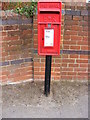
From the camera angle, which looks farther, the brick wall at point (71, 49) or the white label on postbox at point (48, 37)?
the brick wall at point (71, 49)

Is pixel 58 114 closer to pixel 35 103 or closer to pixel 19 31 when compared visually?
pixel 35 103

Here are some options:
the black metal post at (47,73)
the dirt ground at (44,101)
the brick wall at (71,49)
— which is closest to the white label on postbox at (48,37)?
the black metal post at (47,73)

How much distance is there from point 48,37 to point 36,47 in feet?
2.95

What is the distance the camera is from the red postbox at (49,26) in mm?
3186

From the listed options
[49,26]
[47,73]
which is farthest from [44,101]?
[49,26]

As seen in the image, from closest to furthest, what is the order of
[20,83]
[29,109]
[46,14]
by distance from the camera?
[46,14] → [29,109] → [20,83]

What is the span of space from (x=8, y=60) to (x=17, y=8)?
983 millimetres

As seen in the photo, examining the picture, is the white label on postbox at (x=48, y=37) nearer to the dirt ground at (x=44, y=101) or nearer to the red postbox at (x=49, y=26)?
the red postbox at (x=49, y=26)

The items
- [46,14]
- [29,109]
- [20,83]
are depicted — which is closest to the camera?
[46,14]

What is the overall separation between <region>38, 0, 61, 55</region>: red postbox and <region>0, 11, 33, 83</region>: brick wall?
2.83ft

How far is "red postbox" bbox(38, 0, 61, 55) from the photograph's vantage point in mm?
3186

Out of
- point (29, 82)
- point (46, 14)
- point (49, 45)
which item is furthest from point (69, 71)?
point (46, 14)

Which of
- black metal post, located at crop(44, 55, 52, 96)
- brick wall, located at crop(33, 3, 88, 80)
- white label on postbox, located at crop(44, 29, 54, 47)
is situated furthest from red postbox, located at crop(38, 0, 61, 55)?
brick wall, located at crop(33, 3, 88, 80)

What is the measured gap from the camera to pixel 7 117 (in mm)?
3291
